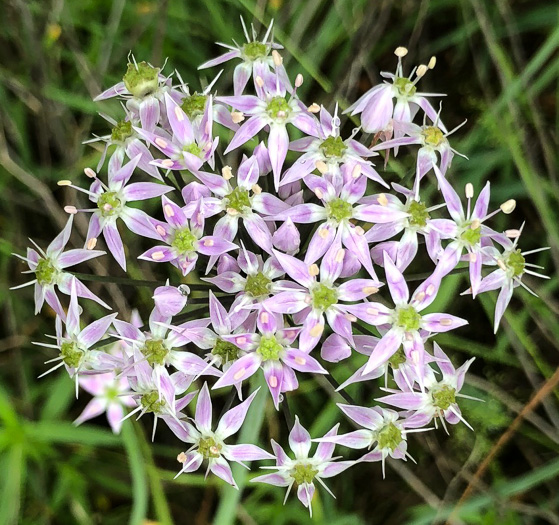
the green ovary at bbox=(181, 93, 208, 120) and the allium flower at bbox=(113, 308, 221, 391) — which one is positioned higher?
the green ovary at bbox=(181, 93, 208, 120)

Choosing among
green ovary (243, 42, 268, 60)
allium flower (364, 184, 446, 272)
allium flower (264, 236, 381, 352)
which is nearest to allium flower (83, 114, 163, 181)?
green ovary (243, 42, 268, 60)

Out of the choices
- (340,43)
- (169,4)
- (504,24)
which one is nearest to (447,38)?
(504,24)

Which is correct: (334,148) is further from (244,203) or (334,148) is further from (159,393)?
(159,393)

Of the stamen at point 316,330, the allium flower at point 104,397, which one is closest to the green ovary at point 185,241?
the stamen at point 316,330

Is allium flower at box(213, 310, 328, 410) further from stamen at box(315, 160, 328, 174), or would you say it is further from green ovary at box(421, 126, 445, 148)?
green ovary at box(421, 126, 445, 148)

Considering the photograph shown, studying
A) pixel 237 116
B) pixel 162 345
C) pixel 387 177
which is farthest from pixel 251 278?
pixel 387 177

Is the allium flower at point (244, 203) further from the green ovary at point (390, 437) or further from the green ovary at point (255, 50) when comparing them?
the green ovary at point (390, 437)
